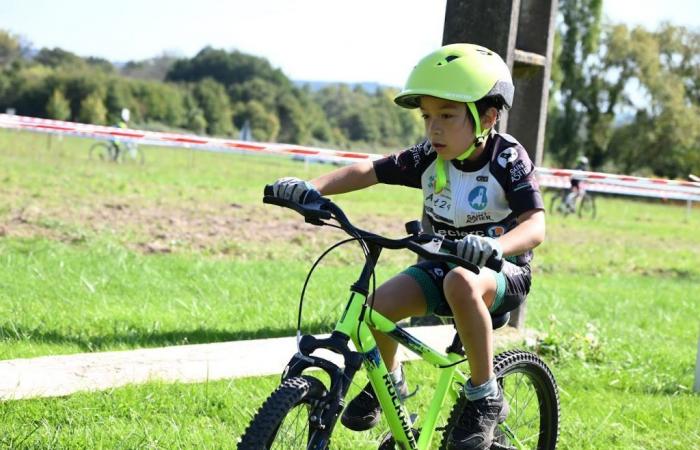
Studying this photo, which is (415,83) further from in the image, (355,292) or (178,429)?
(178,429)

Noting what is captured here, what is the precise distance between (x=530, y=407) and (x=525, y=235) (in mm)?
1000

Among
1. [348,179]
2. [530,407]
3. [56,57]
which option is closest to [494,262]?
[348,179]

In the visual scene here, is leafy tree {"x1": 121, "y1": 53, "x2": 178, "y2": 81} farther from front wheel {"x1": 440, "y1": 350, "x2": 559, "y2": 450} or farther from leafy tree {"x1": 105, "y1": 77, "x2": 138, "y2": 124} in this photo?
front wheel {"x1": 440, "y1": 350, "x2": 559, "y2": 450}

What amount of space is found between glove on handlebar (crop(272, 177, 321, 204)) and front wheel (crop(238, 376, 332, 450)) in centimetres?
63

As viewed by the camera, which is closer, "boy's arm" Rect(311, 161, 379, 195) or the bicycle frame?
the bicycle frame

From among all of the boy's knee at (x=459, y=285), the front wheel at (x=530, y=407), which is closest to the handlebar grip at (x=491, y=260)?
the boy's knee at (x=459, y=285)

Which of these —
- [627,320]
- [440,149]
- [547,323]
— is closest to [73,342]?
[440,149]

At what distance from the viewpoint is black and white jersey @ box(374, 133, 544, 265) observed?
3.65m

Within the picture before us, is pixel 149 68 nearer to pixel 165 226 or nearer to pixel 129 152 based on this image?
pixel 129 152

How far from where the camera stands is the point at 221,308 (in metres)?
7.11

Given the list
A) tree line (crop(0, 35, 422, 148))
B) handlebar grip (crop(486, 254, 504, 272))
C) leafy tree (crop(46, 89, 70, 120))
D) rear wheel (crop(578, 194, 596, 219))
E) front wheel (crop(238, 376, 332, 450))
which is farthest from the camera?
tree line (crop(0, 35, 422, 148))

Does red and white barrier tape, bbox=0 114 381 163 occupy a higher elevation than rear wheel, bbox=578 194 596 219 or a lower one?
higher

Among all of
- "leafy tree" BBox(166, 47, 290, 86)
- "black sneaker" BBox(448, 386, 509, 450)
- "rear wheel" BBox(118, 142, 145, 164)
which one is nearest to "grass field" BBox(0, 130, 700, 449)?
"black sneaker" BBox(448, 386, 509, 450)

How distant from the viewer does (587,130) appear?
197 feet
